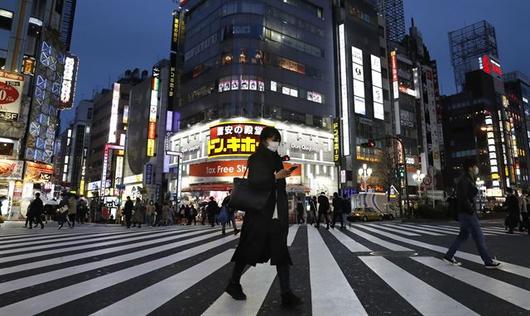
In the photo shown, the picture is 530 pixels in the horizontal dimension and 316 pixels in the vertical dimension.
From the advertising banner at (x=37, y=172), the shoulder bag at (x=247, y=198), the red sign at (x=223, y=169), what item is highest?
the red sign at (x=223, y=169)

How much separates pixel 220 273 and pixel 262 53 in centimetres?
3410

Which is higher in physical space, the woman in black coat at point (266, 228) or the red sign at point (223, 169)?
the red sign at point (223, 169)

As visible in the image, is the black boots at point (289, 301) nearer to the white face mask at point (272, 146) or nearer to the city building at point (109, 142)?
the white face mask at point (272, 146)

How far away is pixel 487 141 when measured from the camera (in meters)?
73.1

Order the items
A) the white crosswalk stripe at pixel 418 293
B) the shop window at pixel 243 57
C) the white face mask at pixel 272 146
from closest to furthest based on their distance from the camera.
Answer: the white crosswalk stripe at pixel 418 293, the white face mask at pixel 272 146, the shop window at pixel 243 57

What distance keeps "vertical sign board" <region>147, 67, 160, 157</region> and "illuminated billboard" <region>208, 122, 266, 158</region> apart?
12577 millimetres

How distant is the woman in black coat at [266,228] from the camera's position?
320cm

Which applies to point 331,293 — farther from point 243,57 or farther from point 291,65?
point 291,65

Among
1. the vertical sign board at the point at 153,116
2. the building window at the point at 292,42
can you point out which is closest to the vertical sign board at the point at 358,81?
the building window at the point at 292,42

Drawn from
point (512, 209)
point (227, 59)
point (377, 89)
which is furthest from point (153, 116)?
point (512, 209)

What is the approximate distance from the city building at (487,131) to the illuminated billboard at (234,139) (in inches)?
2121

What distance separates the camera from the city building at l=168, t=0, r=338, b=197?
3500 centimetres

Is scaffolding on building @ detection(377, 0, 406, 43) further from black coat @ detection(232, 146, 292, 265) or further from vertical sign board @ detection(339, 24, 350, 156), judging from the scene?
black coat @ detection(232, 146, 292, 265)

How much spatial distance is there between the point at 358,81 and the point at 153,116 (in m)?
25.7
